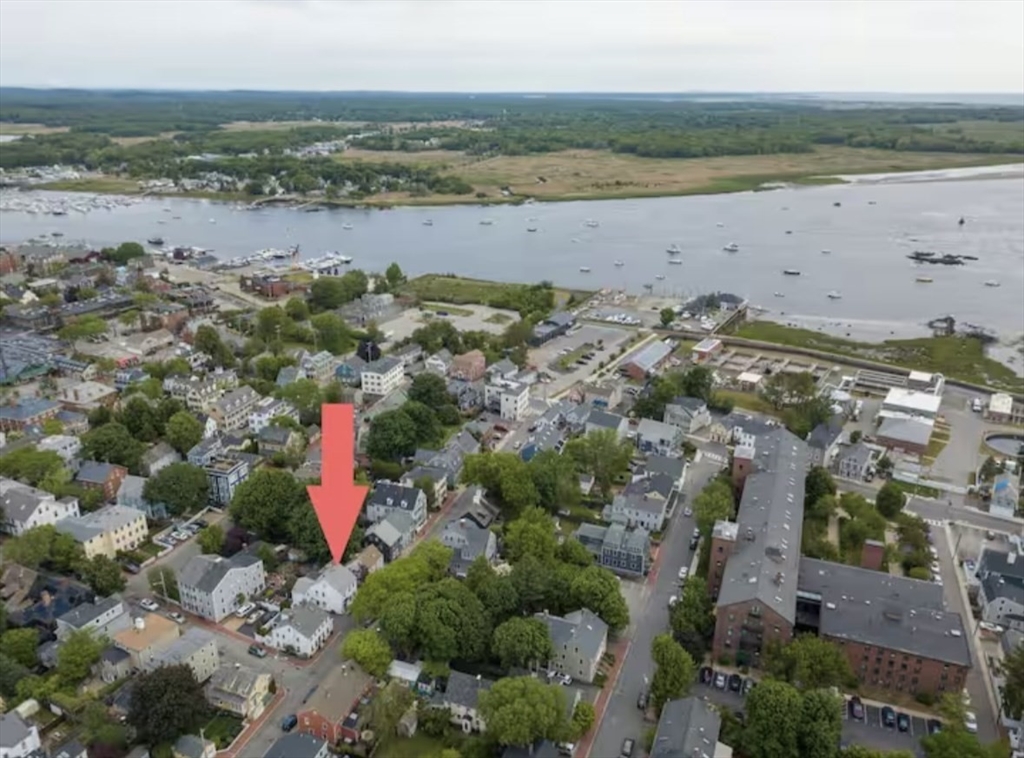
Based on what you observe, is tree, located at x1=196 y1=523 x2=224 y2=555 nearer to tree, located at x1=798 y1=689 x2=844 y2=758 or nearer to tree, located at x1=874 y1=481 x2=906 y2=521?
tree, located at x1=798 y1=689 x2=844 y2=758

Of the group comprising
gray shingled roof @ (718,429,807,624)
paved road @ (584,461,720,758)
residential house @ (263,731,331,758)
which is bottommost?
paved road @ (584,461,720,758)

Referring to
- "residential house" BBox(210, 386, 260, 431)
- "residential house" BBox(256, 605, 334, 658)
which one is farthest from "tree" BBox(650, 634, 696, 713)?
"residential house" BBox(210, 386, 260, 431)

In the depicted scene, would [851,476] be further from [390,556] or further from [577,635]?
[390,556]

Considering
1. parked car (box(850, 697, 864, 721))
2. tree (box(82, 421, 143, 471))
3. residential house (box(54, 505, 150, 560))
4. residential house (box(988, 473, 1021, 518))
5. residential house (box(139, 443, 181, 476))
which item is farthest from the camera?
residential house (box(139, 443, 181, 476))

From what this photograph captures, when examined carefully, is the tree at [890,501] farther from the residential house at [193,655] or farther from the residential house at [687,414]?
the residential house at [193,655]

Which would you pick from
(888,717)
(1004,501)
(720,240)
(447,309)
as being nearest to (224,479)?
(888,717)

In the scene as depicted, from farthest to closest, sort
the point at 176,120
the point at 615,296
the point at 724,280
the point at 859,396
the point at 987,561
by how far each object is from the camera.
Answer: the point at 176,120, the point at 724,280, the point at 615,296, the point at 859,396, the point at 987,561

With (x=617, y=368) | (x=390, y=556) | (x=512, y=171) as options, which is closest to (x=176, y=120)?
(x=512, y=171)
